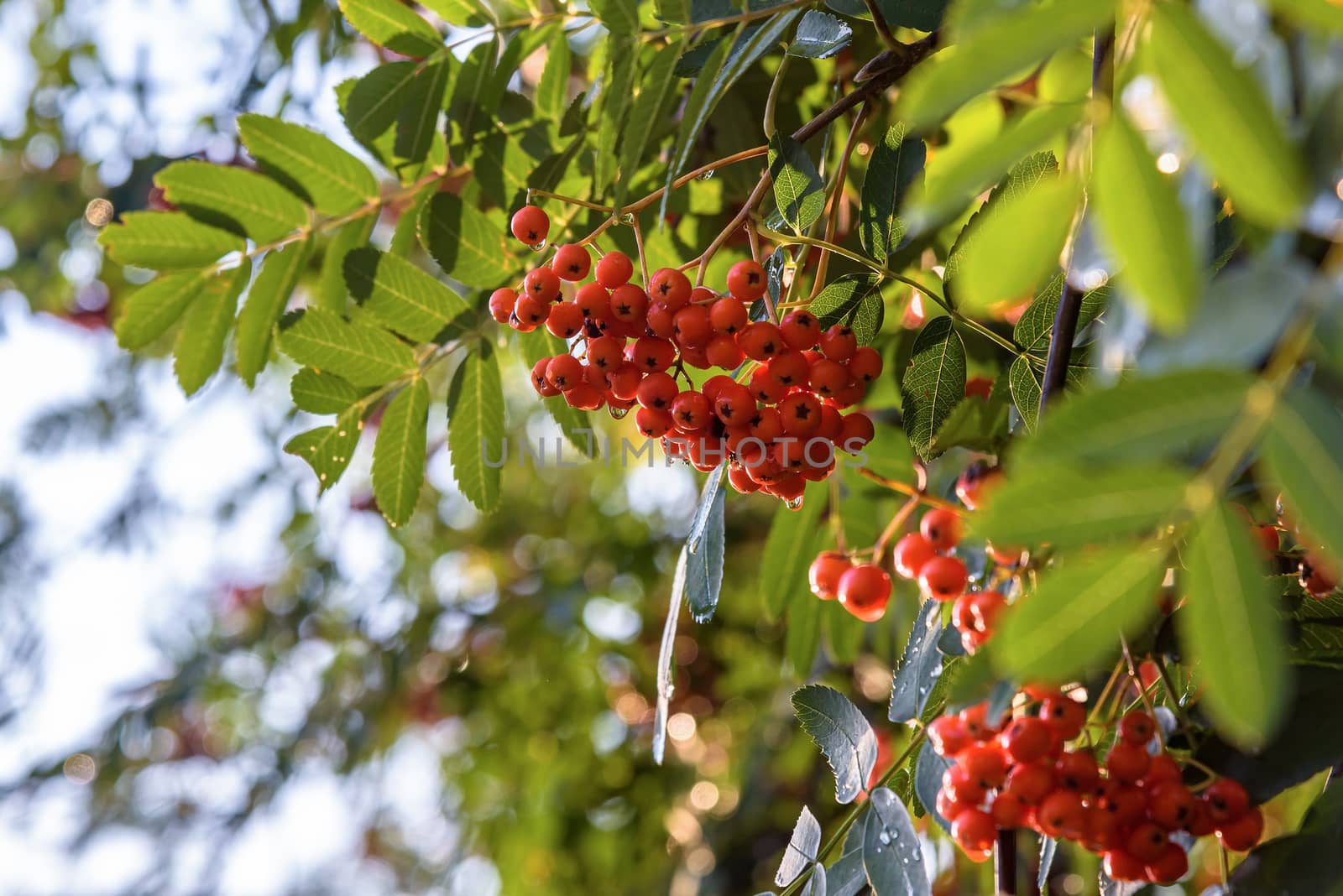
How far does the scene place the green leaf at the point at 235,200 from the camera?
1.33m

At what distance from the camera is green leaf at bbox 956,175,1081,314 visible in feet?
1.61

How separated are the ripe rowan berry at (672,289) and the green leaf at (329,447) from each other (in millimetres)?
533

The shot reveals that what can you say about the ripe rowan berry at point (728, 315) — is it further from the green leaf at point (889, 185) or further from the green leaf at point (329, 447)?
the green leaf at point (329, 447)

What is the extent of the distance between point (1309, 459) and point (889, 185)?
57 centimetres

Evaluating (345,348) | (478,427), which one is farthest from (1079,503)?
(345,348)

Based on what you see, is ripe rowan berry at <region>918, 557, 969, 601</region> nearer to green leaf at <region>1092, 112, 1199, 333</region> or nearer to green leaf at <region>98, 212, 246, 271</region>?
green leaf at <region>1092, 112, 1199, 333</region>

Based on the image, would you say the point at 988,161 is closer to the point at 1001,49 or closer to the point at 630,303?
the point at 1001,49

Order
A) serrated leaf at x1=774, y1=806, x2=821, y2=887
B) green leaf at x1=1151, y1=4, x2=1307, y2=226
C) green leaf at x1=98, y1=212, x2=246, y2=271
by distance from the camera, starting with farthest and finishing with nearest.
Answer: green leaf at x1=98, y1=212, x2=246, y2=271 < serrated leaf at x1=774, y1=806, x2=821, y2=887 < green leaf at x1=1151, y1=4, x2=1307, y2=226

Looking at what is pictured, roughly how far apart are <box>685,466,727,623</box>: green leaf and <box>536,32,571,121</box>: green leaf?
508mm

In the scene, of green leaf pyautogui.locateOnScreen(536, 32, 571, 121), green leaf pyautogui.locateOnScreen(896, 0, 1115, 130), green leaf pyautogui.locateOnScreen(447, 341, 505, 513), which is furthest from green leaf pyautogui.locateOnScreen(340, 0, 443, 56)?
green leaf pyautogui.locateOnScreen(896, 0, 1115, 130)

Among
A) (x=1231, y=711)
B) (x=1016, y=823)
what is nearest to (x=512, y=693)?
(x=1016, y=823)

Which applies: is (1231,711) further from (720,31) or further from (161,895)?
(161,895)

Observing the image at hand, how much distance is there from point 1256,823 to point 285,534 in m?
2.96

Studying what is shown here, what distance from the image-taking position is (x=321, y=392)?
1.26 meters
